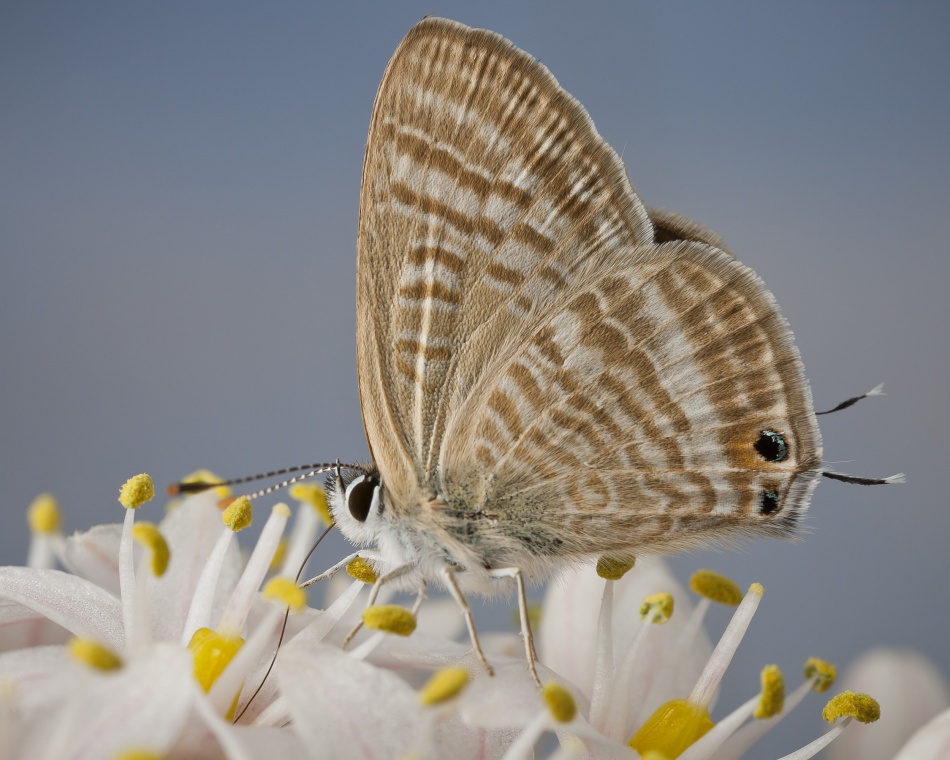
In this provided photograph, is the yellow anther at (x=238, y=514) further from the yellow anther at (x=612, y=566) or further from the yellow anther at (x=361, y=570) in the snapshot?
the yellow anther at (x=612, y=566)

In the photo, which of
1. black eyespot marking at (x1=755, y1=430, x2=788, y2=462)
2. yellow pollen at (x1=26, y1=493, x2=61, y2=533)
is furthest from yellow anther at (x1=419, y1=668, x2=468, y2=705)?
yellow pollen at (x1=26, y1=493, x2=61, y2=533)

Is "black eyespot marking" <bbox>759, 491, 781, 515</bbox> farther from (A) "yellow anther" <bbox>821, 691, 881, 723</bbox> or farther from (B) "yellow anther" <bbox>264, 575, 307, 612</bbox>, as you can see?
(B) "yellow anther" <bbox>264, 575, 307, 612</bbox>

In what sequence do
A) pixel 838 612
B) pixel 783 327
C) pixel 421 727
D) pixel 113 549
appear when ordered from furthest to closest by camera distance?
pixel 838 612 → pixel 113 549 → pixel 783 327 → pixel 421 727

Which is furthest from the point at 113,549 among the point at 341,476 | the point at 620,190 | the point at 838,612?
the point at 838,612

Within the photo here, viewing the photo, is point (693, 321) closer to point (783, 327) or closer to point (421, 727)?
point (783, 327)

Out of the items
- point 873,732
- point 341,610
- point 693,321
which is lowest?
point 873,732

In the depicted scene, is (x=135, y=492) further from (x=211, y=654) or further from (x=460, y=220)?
(x=460, y=220)

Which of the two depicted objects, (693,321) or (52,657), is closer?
(52,657)

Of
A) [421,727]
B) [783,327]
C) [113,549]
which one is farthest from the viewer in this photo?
[113,549]

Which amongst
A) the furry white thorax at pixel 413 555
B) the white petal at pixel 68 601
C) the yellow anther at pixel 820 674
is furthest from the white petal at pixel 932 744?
the white petal at pixel 68 601
